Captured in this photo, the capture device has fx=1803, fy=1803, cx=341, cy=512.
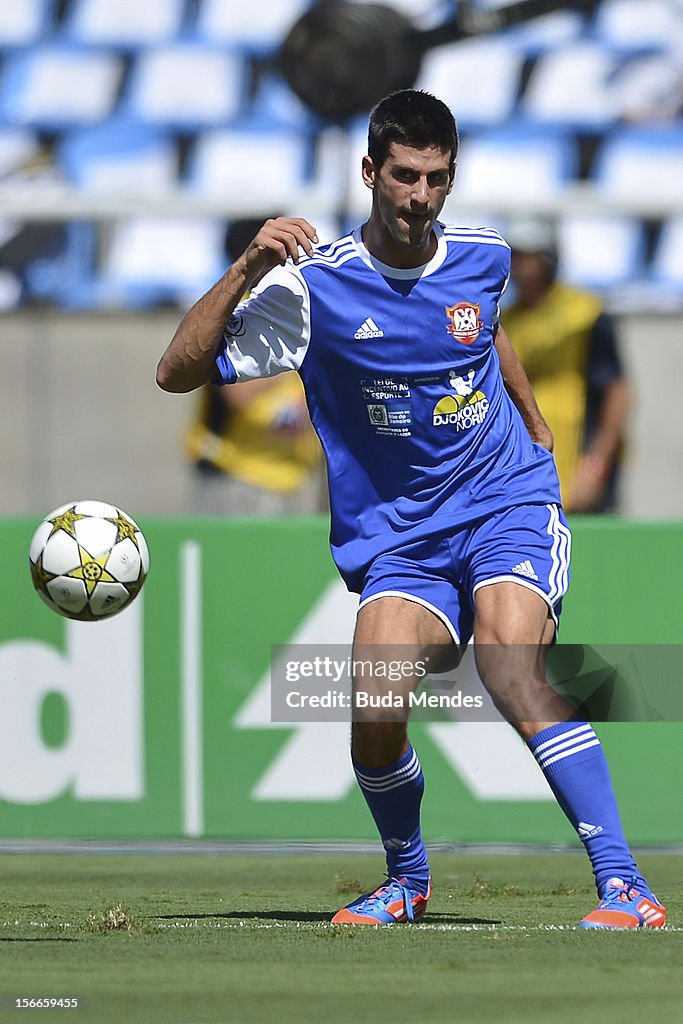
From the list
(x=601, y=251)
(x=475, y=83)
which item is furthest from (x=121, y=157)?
(x=601, y=251)

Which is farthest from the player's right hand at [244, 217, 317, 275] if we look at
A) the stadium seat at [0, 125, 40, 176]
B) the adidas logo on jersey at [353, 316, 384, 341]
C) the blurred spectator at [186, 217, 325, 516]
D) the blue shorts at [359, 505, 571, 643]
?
the stadium seat at [0, 125, 40, 176]

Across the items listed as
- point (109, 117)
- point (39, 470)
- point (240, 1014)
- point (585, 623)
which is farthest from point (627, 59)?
point (240, 1014)

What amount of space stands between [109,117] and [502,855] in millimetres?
11164

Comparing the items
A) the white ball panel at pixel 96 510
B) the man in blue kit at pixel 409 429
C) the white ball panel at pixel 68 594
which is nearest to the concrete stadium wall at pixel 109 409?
the white ball panel at pixel 96 510

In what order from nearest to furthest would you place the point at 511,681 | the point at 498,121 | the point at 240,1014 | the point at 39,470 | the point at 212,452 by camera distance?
the point at 240,1014 < the point at 511,681 < the point at 212,452 < the point at 39,470 < the point at 498,121

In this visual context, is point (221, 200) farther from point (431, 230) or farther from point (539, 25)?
point (431, 230)

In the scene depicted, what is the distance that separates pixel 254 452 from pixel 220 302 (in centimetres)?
493

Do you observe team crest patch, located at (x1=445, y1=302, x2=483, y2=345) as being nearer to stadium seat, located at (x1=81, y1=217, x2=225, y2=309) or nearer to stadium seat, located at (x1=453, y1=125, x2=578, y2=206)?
stadium seat, located at (x1=81, y1=217, x2=225, y2=309)

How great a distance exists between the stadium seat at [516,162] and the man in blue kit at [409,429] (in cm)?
1114

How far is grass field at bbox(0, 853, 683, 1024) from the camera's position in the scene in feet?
12.5

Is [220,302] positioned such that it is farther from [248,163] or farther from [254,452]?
[248,163]

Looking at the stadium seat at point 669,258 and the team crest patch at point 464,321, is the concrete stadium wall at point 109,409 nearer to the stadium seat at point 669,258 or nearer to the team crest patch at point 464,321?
the stadium seat at point 669,258

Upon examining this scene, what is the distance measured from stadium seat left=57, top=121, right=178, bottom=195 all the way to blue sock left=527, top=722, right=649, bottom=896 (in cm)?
1195

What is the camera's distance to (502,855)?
735 cm
